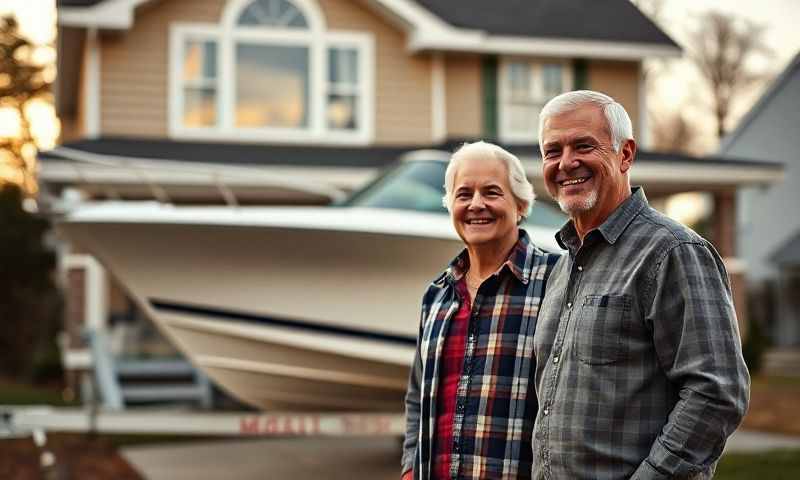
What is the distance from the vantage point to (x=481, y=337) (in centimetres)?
272

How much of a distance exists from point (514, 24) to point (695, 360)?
1195 cm

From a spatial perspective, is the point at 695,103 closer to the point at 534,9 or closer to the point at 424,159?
the point at 534,9

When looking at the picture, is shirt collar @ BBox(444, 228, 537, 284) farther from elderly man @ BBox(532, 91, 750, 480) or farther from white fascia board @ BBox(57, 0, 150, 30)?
white fascia board @ BBox(57, 0, 150, 30)

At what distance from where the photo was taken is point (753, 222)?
2412cm

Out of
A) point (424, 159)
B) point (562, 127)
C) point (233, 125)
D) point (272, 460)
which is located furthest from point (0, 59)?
point (562, 127)

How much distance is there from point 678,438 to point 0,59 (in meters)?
23.7

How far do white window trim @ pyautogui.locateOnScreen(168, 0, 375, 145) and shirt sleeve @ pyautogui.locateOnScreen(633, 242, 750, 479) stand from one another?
10512mm

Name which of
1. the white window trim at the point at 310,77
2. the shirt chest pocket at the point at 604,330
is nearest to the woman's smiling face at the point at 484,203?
the shirt chest pocket at the point at 604,330

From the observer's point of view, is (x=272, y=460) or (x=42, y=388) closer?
(x=272, y=460)

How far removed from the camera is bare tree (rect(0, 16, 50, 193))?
73.6ft

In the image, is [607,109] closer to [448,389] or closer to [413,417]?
[448,389]

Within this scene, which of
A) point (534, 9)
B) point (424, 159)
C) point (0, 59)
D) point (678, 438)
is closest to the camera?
point (678, 438)

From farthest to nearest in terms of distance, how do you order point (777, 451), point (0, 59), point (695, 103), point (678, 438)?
point (695, 103)
point (0, 59)
point (777, 451)
point (678, 438)

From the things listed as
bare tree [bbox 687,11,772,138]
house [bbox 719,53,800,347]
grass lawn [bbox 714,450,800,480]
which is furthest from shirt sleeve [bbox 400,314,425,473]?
bare tree [bbox 687,11,772,138]
